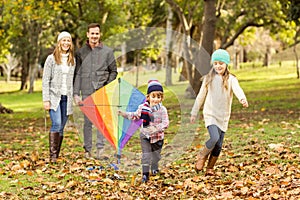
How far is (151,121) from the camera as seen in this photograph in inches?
308

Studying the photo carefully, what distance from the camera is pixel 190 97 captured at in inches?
380

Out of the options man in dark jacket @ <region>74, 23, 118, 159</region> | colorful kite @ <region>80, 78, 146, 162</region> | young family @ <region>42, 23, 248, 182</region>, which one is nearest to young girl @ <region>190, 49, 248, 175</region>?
Answer: young family @ <region>42, 23, 248, 182</region>

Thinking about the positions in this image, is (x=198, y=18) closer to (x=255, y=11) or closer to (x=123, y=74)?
(x=255, y=11)

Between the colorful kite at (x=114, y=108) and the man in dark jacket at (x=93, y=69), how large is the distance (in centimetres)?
12

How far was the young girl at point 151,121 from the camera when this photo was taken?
7.70 m

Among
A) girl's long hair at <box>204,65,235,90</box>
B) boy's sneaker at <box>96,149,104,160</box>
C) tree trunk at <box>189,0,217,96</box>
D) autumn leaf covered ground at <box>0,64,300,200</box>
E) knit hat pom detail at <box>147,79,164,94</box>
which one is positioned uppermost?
tree trunk at <box>189,0,217,96</box>

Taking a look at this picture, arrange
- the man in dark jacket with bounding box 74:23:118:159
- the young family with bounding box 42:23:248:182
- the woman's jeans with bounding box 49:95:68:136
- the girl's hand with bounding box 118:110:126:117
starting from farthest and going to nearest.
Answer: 1. the woman's jeans with bounding box 49:95:68:136
2. the man in dark jacket with bounding box 74:23:118:159
3. the girl's hand with bounding box 118:110:126:117
4. the young family with bounding box 42:23:248:182

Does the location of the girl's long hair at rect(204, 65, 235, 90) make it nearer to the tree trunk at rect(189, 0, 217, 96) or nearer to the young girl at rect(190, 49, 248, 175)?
the young girl at rect(190, 49, 248, 175)

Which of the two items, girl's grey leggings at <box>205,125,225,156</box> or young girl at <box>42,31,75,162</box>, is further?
young girl at <box>42,31,75,162</box>

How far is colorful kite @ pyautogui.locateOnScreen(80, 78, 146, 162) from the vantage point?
838cm

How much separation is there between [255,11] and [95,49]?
22675mm

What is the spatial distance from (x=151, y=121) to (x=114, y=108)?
0.84 meters

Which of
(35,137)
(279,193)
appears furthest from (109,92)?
(35,137)

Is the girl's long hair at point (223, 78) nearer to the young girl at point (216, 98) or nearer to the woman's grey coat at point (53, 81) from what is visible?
the young girl at point (216, 98)
